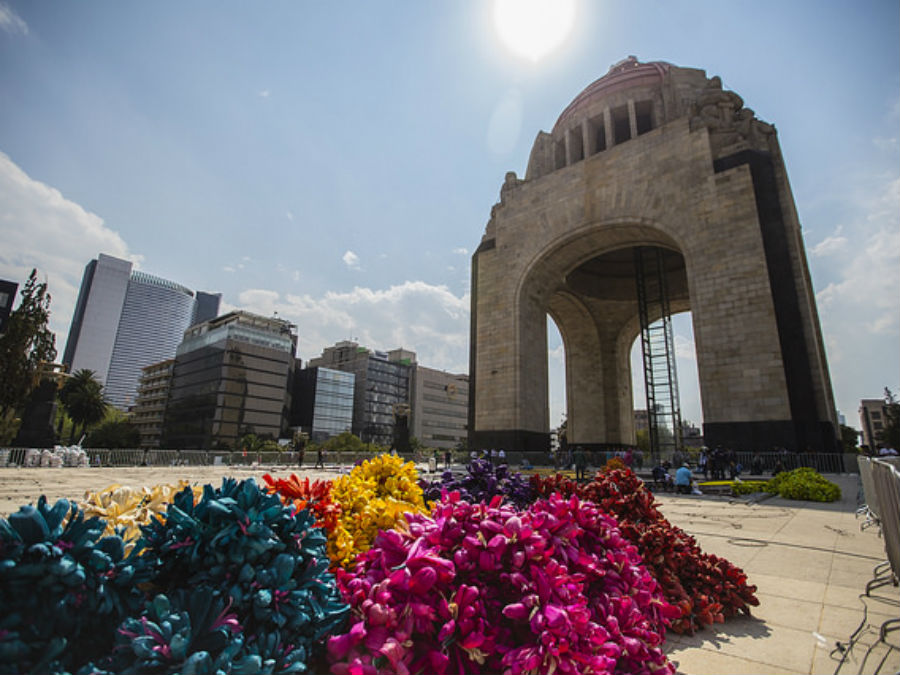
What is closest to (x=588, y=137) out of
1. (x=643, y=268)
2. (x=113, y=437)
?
(x=643, y=268)

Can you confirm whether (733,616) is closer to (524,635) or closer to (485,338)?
(524,635)

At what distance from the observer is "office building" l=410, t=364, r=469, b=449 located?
9488 centimetres

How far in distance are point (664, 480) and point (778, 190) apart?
1406 cm

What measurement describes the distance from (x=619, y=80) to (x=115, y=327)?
225 metres

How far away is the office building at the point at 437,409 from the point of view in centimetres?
9488

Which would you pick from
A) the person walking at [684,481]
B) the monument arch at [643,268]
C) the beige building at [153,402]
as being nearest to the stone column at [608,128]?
the monument arch at [643,268]

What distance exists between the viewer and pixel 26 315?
1059 inches

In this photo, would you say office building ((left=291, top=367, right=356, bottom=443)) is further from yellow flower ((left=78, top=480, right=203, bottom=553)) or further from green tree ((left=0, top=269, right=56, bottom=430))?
yellow flower ((left=78, top=480, right=203, bottom=553))

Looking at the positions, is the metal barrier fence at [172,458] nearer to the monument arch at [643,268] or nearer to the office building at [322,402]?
the monument arch at [643,268]

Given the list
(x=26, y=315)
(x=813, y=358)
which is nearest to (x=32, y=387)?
(x=26, y=315)

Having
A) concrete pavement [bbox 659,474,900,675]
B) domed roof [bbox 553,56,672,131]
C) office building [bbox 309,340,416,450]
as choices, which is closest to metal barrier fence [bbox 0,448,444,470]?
concrete pavement [bbox 659,474,900,675]

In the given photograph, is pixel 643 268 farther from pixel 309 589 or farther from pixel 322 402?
pixel 322 402

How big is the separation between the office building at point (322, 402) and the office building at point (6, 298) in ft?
149

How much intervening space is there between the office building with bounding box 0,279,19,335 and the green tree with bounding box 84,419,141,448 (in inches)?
946
